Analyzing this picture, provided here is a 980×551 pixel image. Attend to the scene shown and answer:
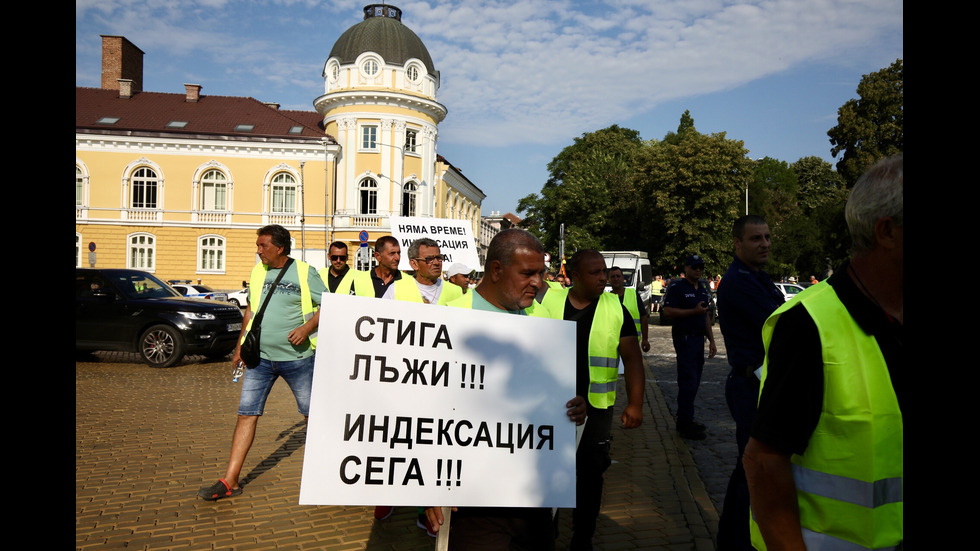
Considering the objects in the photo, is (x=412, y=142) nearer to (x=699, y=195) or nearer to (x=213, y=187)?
(x=213, y=187)

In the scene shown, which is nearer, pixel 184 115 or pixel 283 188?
pixel 283 188

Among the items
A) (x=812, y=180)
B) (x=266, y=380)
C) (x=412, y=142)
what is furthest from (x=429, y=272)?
(x=812, y=180)

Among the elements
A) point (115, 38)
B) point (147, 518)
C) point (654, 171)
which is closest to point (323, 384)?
point (147, 518)

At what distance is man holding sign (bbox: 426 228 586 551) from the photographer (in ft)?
9.16

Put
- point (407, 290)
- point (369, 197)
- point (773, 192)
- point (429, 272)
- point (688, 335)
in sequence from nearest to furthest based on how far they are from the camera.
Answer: point (407, 290)
point (429, 272)
point (688, 335)
point (369, 197)
point (773, 192)

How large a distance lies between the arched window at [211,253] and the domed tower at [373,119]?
7.91m

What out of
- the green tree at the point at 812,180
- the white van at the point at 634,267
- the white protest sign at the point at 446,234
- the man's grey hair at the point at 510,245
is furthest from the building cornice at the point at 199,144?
the green tree at the point at 812,180

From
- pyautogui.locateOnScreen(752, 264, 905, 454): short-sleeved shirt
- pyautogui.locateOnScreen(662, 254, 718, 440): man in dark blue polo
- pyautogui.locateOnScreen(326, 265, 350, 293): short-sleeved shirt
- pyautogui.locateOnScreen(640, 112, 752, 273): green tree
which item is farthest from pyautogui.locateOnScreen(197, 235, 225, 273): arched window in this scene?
pyautogui.locateOnScreen(752, 264, 905, 454): short-sleeved shirt

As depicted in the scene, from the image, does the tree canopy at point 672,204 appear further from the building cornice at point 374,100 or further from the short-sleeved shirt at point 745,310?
the short-sleeved shirt at point 745,310

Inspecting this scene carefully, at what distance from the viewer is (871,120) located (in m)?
43.2

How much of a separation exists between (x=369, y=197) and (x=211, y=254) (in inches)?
449

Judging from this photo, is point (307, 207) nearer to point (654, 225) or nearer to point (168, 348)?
point (654, 225)

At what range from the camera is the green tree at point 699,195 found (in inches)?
1634
